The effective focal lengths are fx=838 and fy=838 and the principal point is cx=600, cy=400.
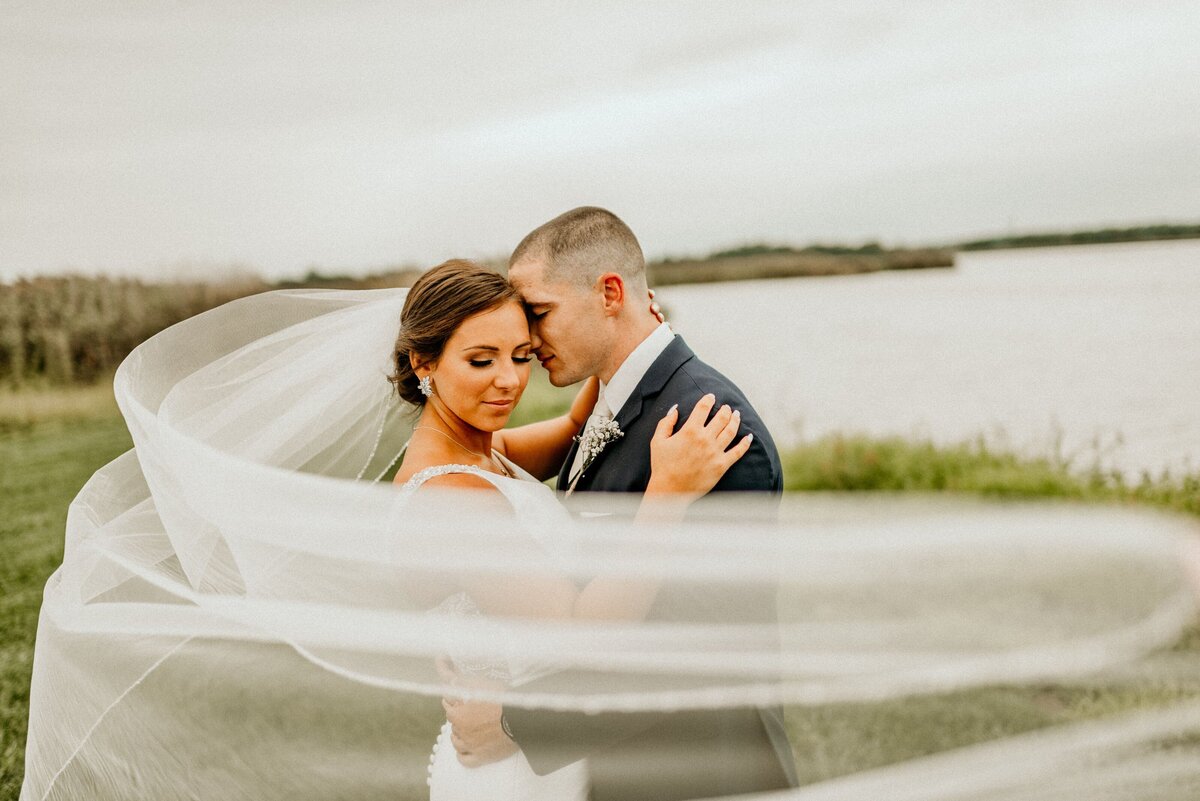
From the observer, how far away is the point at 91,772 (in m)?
2.79

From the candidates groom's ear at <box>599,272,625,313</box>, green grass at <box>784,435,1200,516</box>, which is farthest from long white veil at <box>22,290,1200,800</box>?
green grass at <box>784,435,1200,516</box>

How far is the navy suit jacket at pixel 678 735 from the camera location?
2.45 m

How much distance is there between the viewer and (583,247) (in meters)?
3.13

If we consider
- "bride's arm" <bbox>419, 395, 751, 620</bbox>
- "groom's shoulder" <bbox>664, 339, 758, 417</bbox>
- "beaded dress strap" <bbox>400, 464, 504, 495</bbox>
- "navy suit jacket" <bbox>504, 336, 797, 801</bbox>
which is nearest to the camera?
"bride's arm" <bbox>419, 395, 751, 620</bbox>

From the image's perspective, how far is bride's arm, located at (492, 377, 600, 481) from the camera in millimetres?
3820

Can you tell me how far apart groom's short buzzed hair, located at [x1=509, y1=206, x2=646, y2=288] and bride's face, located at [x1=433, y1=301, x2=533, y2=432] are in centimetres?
27

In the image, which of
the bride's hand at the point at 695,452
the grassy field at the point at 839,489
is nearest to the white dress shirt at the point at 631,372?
the bride's hand at the point at 695,452

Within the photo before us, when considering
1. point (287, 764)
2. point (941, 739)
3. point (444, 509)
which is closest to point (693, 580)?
point (444, 509)

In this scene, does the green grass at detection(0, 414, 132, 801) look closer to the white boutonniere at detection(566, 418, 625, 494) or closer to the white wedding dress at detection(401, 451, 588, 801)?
the white wedding dress at detection(401, 451, 588, 801)

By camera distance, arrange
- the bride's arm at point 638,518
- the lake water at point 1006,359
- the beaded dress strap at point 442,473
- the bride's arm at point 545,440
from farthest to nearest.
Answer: the lake water at point 1006,359 → the bride's arm at point 545,440 → the beaded dress strap at point 442,473 → the bride's arm at point 638,518

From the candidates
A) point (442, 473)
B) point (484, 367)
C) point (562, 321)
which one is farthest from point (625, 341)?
point (442, 473)

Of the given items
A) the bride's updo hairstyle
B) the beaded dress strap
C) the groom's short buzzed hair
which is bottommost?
the beaded dress strap

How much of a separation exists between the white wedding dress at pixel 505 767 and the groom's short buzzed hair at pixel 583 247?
83cm

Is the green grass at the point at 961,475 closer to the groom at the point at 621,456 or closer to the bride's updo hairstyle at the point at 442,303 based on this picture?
the groom at the point at 621,456
